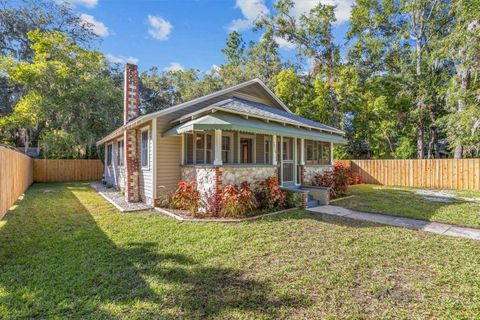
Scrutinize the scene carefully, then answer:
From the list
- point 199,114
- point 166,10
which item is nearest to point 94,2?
point 166,10

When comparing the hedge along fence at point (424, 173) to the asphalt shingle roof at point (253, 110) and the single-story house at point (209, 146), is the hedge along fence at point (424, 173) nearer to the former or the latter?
the single-story house at point (209, 146)

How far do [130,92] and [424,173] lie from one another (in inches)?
664

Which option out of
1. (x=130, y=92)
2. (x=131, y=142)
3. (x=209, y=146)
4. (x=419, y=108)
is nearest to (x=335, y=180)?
(x=209, y=146)

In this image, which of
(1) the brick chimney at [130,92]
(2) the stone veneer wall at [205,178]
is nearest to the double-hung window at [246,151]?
(2) the stone veneer wall at [205,178]

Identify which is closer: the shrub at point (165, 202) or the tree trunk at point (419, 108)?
the shrub at point (165, 202)

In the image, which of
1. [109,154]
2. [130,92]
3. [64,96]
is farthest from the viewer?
[64,96]

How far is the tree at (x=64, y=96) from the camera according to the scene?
60.4 feet

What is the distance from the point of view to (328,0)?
23.2 m

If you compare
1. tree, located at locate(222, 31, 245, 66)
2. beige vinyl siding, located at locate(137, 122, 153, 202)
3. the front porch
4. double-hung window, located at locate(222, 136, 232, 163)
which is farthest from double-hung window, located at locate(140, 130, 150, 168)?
tree, located at locate(222, 31, 245, 66)

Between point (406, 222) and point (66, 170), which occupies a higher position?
point (66, 170)

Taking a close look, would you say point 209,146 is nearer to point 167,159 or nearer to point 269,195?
point 167,159

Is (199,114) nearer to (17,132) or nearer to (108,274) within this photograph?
(108,274)

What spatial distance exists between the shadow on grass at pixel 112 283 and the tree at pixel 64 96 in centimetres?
1631

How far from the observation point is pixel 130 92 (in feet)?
35.2
